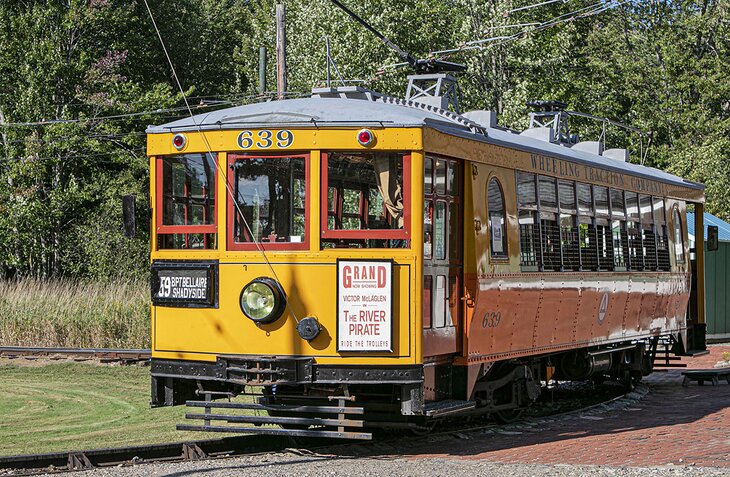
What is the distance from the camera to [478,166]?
39.2 ft

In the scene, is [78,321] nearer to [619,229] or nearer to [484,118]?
[619,229]

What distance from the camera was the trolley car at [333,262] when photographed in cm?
1065

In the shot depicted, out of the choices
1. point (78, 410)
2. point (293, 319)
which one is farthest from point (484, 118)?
point (78, 410)

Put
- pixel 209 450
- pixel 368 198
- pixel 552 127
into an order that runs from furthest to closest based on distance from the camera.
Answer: pixel 552 127
pixel 209 450
pixel 368 198

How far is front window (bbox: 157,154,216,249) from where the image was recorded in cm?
1128

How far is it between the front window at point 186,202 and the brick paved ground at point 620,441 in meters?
2.86

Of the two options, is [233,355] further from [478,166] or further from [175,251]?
[478,166]

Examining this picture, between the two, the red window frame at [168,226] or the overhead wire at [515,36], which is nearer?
the red window frame at [168,226]

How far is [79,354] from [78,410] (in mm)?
6128

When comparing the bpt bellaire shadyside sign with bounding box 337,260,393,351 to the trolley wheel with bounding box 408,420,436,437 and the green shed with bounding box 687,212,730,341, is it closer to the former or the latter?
the trolley wheel with bounding box 408,420,436,437

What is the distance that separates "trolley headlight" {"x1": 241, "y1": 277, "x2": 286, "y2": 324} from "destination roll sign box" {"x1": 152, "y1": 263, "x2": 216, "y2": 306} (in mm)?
371

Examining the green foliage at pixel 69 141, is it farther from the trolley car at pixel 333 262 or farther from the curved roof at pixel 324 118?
the curved roof at pixel 324 118

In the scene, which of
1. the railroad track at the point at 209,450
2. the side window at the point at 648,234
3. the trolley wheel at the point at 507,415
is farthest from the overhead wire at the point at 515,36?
the railroad track at the point at 209,450

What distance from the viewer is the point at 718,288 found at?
28.7m
